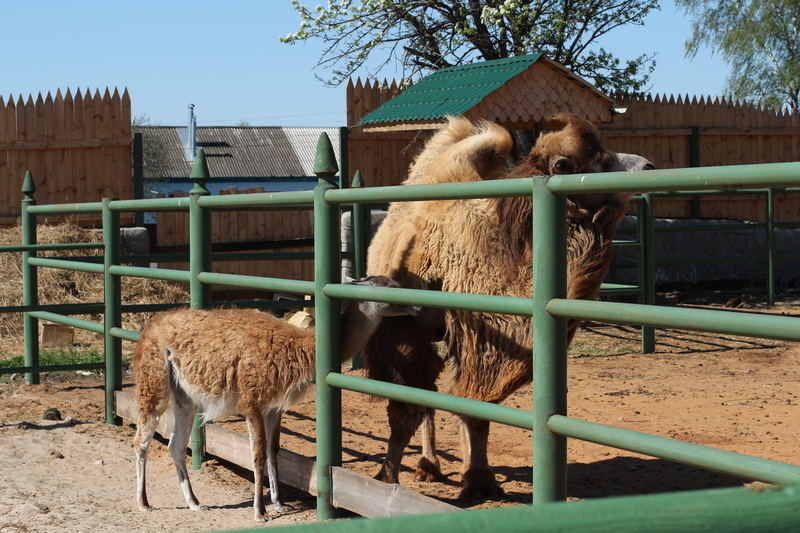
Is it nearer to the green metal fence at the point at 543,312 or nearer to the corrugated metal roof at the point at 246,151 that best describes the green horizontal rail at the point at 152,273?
the green metal fence at the point at 543,312

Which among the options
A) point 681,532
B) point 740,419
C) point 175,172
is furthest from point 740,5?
point 681,532

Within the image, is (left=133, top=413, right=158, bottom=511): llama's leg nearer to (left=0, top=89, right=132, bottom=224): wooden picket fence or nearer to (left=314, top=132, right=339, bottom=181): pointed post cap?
(left=314, top=132, right=339, bottom=181): pointed post cap

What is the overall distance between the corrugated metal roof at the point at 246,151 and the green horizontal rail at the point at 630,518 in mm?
45383

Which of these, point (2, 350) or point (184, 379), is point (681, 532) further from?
point (2, 350)

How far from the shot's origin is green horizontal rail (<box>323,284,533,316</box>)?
3.01 m

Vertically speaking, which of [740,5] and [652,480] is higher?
[740,5]

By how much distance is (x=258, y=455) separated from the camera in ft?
14.5

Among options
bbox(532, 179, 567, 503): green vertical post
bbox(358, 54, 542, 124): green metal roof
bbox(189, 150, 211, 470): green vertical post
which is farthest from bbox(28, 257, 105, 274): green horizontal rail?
bbox(358, 54, 542, 124): green metal roof

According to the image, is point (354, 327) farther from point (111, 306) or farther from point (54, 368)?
point (54, 368)

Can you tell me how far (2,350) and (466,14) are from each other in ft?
29.7

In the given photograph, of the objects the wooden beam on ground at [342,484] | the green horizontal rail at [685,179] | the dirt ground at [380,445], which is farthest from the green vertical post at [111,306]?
the green horizontal rail at [685,179]

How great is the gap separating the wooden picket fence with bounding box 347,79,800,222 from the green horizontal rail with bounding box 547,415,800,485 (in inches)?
403

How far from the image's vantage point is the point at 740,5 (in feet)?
112

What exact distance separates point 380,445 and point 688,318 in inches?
148
